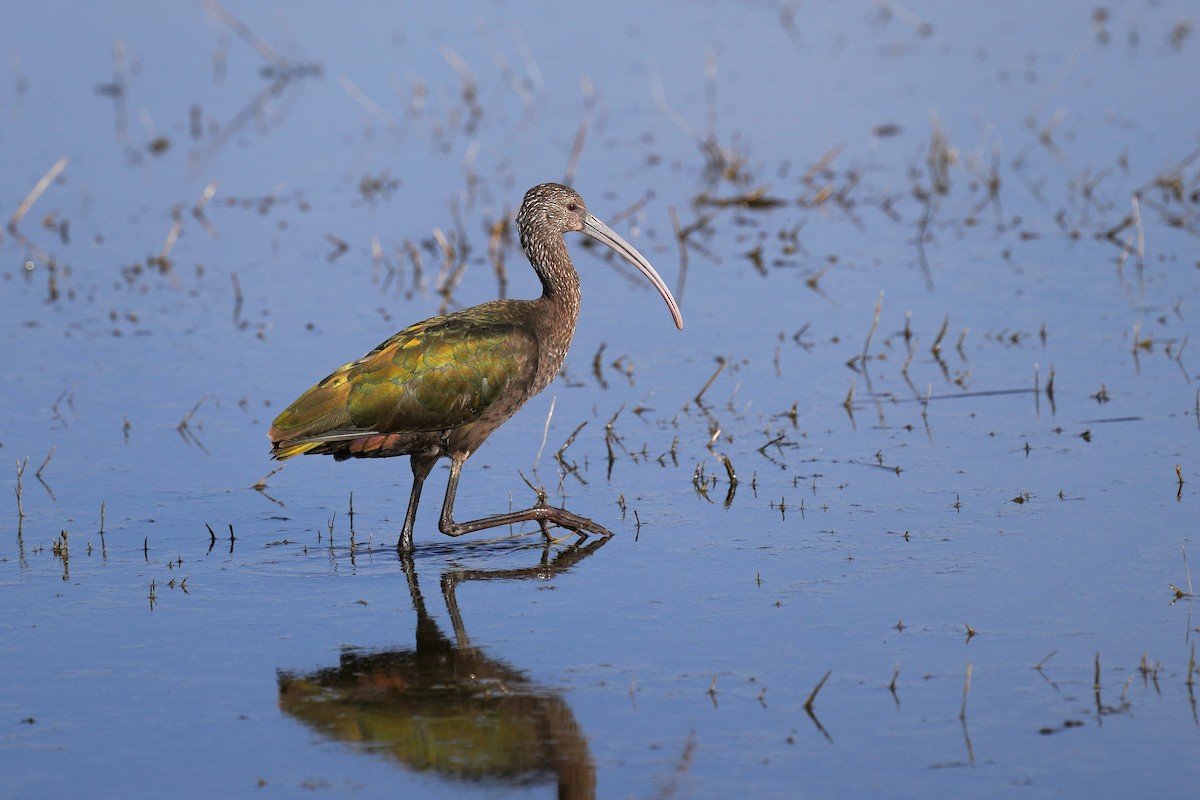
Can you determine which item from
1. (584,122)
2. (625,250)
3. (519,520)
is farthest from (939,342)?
(584,122)

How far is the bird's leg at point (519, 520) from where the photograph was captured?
8.21 meters

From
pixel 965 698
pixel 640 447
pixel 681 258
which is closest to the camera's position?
pixel 965 698

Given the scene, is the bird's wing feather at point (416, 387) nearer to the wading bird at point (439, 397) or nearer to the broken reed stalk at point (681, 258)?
the wading bird at point (439, 397)

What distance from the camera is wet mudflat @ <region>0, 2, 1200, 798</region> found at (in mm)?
5965

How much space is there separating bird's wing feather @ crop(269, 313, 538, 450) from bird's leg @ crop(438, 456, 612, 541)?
37cm

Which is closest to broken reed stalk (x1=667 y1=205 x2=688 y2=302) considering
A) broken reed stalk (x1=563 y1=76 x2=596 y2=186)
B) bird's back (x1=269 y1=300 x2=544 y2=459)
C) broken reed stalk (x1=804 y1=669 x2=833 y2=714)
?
broken reed stalk (x1=563 y1=76 x2=596 y2=186)

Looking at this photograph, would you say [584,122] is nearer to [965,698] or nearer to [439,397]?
[439,397]

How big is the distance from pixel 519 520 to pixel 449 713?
2.15 m

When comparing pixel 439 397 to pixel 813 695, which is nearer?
pixel 813 695

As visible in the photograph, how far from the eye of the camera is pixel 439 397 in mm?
8086

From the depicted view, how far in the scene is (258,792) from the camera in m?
5.56

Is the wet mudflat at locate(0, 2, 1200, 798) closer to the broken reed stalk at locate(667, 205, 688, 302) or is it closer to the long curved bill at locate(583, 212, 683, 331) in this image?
the broken reed stalk at locate(667, 205, 688, 302)

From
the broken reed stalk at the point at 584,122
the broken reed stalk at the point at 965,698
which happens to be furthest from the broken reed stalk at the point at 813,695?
the broken reed stalk at the point at 584,122

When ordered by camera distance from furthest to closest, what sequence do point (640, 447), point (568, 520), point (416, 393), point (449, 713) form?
point (640, 447) < point (568, 520) < point (416, 393) < point (449, 713)
